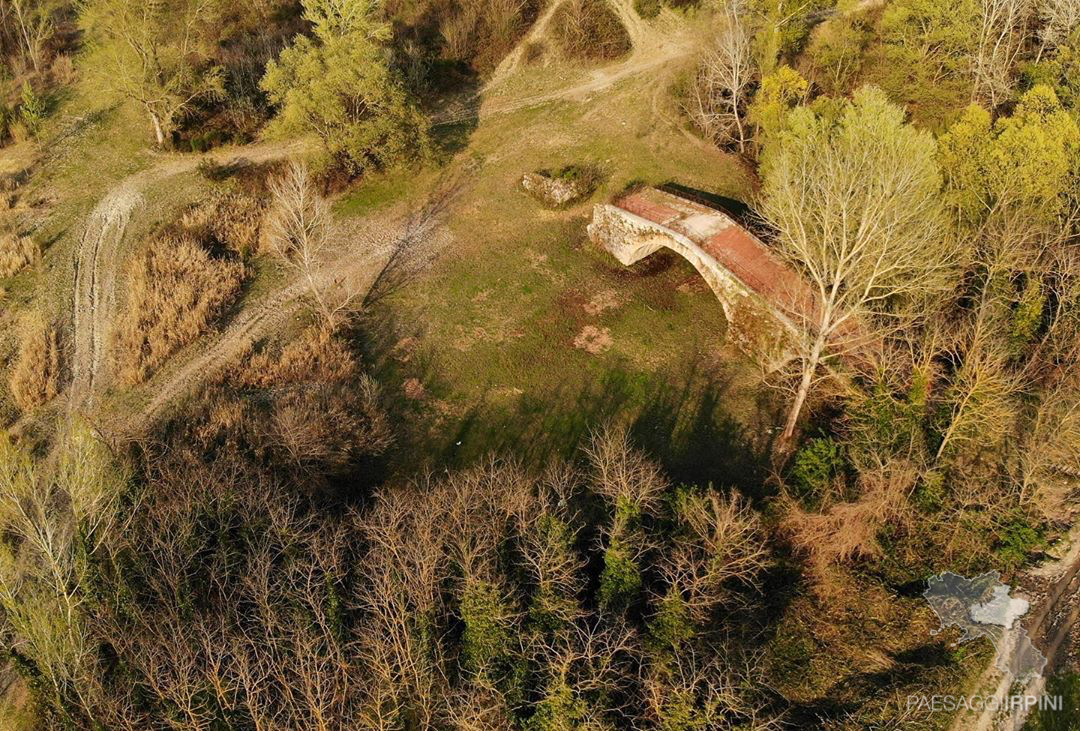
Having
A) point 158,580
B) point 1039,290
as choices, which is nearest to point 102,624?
point 158,580

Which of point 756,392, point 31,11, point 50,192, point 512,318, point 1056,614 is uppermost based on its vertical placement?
point 31,11

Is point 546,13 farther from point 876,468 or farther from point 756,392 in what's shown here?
point 876,468

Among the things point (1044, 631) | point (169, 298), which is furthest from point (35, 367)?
point (1044, 631)

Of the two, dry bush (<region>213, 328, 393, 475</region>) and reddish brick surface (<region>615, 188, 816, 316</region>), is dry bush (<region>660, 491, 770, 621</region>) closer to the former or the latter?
reddish brick surface (<region>615, 188, 816, 316</region>)

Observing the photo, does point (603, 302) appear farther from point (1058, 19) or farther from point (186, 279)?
point (1058, 19)

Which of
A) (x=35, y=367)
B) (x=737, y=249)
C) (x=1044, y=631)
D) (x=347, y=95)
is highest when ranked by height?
(x=347, y=95)

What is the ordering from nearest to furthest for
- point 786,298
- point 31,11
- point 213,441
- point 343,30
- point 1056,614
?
1. point 1056,614
2. point 213,441
3. point 786,298
4. point 343,30
5. point 31,11

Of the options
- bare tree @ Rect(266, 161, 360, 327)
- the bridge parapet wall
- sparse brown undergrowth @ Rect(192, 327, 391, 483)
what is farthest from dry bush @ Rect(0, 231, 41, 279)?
the bridge parapet wall
